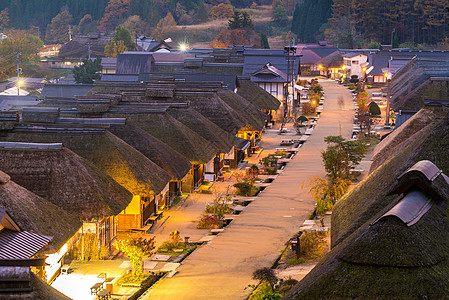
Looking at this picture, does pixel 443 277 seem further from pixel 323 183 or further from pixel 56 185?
pixel 323 183

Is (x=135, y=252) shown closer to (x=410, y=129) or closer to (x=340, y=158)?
(x=410, y=129)

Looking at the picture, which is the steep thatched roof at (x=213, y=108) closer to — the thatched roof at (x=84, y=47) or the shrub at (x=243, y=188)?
the shrub at (x=243, y=188)

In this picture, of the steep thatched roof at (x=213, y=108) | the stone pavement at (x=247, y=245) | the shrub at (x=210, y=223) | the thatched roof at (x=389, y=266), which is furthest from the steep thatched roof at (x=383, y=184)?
the steep thatched roof at (x=213, y=108)

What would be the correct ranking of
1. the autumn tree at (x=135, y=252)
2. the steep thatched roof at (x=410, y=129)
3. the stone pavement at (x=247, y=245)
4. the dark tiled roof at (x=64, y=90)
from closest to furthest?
the stone pavement at (x=247, y=245)
the autumn tree at (x=135, y=252)
the steep thatched roof at (x=410, y=129)
the dark tiled roof at (x=64, y=90)

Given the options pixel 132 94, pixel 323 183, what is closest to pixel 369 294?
pixel 323 183

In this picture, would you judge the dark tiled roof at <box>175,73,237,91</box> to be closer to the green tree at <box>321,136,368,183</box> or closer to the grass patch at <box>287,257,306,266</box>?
the green tree at <box>321,136,368,183</box>

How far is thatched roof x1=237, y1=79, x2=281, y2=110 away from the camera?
68.7 meters

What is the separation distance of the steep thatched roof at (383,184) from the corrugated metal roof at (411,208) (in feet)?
7.79

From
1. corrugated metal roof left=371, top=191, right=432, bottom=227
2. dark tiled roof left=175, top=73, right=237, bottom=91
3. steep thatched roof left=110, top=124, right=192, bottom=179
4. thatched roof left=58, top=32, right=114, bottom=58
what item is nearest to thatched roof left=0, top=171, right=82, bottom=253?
corrugated metal roof left=371, top=191, right=432, bottom=227

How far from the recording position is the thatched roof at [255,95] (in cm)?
6869

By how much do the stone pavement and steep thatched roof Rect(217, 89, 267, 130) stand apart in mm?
→ 5313

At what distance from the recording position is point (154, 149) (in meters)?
37.9

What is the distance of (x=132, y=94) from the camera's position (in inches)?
2025

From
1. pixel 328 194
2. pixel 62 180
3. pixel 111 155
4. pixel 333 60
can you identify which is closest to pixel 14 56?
pixel 333 60
